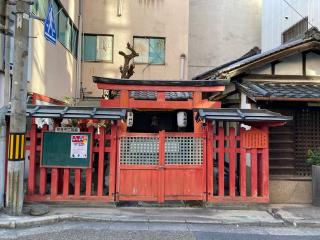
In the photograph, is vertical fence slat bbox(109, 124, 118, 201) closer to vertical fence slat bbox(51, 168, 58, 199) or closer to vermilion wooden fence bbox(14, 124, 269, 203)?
vermilion wooden fence bbox(14, 124, 269, 203)

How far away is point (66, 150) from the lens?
9492mm

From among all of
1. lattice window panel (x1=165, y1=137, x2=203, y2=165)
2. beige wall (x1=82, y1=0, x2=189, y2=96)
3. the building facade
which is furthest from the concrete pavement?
beige wall (x1=82, y1=0, x2=189, y2=96)

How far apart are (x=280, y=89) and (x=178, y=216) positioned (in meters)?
4.63

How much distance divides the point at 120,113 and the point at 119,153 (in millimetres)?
1020

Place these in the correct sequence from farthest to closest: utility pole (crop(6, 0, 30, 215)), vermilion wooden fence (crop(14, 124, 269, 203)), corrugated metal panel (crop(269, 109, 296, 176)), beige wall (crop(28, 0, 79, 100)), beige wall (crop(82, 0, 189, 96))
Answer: beige wall (crop(82, 0, 189, 96)), beige wall (crop(28, 0, 79, 100)), corrugated metal panel (crop(269, 109, 296, 176)), vermilion wooden fence (crop(14, 124, 269, 203)), utility pole (crop(6, 0, 30, 215))

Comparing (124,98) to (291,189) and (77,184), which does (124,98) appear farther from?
(291,189)

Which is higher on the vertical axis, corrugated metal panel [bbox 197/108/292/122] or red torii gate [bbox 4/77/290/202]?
corrugated metal panel [bbox 197/108/292/122]

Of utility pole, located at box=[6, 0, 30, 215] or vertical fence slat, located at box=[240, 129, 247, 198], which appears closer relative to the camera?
utility pole, located at box=[6, 0, 30, 215]

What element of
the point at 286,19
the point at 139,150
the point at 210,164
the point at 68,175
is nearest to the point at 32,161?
the point at 68,175

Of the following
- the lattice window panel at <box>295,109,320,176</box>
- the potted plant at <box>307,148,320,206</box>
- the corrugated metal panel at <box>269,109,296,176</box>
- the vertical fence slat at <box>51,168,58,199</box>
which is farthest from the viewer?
the lattice window panel at <box>295,109,320,176</box>

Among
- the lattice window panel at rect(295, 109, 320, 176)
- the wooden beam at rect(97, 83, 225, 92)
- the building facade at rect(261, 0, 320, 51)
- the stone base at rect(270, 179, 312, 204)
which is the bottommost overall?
the stone base at rect(270, 179, 312, 204)

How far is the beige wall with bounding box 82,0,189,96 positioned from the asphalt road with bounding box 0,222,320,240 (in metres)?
15.7

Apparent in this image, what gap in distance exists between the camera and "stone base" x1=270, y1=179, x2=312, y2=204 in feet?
34.3

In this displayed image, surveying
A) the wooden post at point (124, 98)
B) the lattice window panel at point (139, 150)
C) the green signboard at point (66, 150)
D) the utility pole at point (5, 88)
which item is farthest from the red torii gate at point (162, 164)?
the utility pole at point (5, 88)
